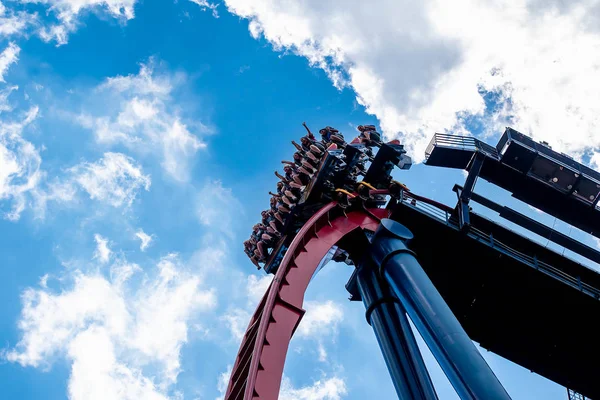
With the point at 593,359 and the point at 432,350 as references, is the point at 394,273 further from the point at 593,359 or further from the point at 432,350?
the point at 593,359

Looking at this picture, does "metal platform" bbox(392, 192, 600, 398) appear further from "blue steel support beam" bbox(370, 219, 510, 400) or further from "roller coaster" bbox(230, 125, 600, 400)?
"blue steel support beam" bbox(370, 219, 510, 400)

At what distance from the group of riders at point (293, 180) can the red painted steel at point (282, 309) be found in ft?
7.02

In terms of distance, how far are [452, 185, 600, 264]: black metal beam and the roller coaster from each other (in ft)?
0.13

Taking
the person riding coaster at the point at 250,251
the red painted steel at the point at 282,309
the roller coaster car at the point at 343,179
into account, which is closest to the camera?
the red painted steel at the point at 282,309

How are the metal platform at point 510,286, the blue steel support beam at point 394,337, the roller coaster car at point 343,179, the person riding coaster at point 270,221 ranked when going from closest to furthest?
1. the blue steel support beam at point 394,337
2. the metal platform at point 510,286
3. the roller coaster car at point 343,179
4. the person riding coaster at point 270,221

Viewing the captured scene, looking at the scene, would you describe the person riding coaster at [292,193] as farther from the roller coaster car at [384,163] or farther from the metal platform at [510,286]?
the metal platform at [510,286]

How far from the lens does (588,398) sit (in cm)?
2228

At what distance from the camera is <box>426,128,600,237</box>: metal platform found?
22.2 m

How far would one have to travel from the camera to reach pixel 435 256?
19938 mm

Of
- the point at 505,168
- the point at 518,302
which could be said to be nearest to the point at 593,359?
the point at 518,302

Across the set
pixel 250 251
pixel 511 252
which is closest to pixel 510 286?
pixel 511 252

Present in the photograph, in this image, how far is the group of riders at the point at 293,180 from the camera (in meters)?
21.4

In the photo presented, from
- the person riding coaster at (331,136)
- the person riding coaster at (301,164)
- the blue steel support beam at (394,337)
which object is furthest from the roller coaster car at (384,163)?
the blue steel support beam at (394,337)

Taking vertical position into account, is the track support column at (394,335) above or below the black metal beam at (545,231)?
below
